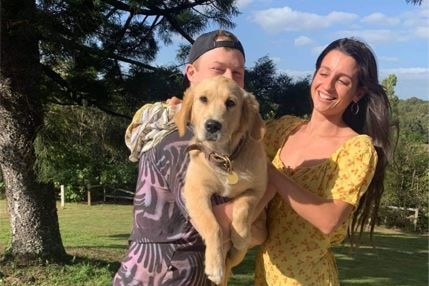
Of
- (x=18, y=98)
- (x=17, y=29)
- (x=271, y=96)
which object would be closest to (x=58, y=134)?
(x=18, y=98)

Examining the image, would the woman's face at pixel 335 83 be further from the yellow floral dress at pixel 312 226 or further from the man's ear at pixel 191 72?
the man's ear at pixel 191 72

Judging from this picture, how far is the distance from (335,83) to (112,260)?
5.88 metres

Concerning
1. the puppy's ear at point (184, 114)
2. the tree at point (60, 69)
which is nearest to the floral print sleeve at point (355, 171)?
the puppy's ear at point (184, 114)

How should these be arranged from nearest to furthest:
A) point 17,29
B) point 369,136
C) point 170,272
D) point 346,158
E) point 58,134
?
point 170,272
point 346,158
point 369,136
point 17,29
point 58,134

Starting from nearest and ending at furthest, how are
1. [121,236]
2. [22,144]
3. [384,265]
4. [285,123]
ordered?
[285,123] < [22,144] < [384,265] < [121,236]

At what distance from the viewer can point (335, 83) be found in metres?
2.05

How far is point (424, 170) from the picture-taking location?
1906 cm

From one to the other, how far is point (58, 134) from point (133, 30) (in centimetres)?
175

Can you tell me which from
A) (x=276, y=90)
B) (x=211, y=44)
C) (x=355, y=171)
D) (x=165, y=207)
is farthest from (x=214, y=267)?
(x=276, y=90)

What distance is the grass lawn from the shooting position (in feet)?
19.8

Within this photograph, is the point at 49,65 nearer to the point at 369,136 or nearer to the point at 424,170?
the point at 369,136

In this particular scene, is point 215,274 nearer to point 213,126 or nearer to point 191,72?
point 213,126

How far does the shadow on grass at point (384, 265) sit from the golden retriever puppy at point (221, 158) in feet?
16.6

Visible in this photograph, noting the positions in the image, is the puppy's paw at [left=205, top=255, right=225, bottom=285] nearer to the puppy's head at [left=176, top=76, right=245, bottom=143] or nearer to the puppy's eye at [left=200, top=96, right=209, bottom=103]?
the puppy's head at [left=176, top=76, right=245, bottom=143]
